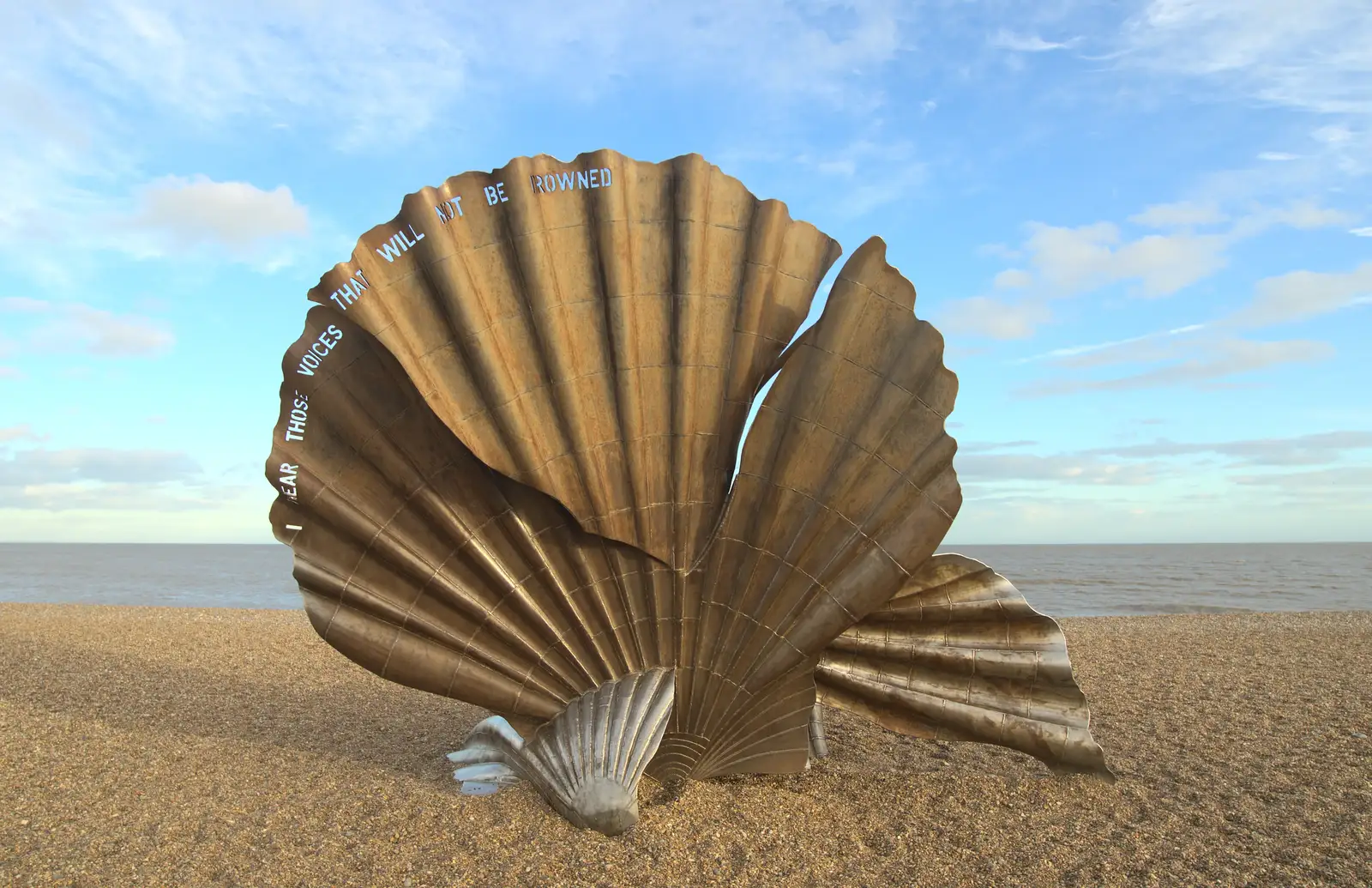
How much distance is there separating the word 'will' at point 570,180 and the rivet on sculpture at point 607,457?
1cm

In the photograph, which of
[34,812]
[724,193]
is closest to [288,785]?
[34,812]

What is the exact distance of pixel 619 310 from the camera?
4.55m

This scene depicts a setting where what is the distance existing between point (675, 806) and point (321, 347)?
9.90 ft

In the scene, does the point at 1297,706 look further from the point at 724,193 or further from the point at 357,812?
the point at 357,812

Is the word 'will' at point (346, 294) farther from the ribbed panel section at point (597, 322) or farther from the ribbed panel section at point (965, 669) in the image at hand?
the ribbed panel section at point (965, 669)

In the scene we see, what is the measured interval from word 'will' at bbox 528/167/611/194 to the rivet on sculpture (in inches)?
0.5

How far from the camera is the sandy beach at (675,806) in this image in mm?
4051

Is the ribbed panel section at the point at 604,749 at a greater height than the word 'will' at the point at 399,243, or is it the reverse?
the word 'will' at the point at 399,243

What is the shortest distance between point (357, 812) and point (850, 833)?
Result: 8.56ft

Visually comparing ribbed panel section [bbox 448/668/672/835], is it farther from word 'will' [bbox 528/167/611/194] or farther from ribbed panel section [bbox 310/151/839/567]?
word 'will' [bbox 528/167/611/194]

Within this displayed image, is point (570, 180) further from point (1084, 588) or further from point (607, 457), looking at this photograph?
point (1084, 588)

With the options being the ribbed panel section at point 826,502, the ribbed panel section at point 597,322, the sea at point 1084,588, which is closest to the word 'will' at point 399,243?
the ribbed panel section at point 597,322

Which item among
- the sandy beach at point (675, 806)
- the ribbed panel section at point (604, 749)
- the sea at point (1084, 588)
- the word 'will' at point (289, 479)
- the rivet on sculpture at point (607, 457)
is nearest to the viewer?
the sandy beach at point (675, 806)

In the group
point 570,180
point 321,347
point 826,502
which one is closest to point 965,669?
point 826,502
